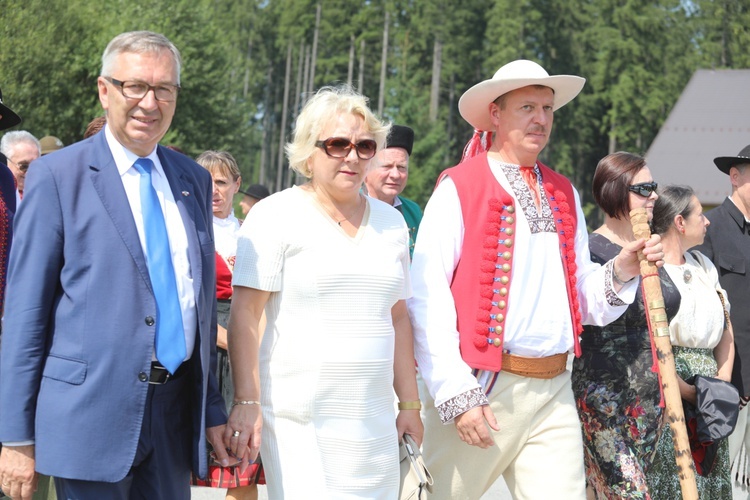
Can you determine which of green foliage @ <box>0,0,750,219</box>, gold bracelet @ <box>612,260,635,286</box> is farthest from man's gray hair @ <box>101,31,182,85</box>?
green foliage @ <box>0,0,750,219</box>

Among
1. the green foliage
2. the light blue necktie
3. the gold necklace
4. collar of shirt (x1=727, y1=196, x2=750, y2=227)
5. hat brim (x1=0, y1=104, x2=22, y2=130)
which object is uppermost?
the green foliage

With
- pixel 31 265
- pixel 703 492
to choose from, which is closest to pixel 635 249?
pixel 703 492

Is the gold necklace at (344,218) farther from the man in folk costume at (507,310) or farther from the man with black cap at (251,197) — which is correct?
the man with black cap at (251,197)

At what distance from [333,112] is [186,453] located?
136 cm

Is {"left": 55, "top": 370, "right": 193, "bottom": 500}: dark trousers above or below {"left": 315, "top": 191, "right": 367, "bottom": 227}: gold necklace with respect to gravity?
below

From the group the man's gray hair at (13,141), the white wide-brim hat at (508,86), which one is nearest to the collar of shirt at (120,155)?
the white wide-brim hat at (508,86)

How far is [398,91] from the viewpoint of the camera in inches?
1812

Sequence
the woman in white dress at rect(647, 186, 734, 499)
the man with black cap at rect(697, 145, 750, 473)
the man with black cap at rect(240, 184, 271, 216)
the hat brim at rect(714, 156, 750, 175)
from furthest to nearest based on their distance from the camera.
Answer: the man with black cap at rect(240, 184, 271, 216), the hat brim at rect(714, 156, 750, 175), the man with black cap at rect(697, 145, 750, 473), the woman in white dress at rect(647, 186, 734, 499)

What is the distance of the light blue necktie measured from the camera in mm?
3035

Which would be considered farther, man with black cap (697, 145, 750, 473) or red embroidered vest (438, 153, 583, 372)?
man with black cap (697, 145, 750, 473)

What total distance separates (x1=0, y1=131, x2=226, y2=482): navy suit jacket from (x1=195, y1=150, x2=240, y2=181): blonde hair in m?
2.91

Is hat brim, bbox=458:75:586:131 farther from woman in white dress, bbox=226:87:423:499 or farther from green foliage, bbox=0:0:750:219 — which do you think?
green foliage, bbox=0:0:750:219

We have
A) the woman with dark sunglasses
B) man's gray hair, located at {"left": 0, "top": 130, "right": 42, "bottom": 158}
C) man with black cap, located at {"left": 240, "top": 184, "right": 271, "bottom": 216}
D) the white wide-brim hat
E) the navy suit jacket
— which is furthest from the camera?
man with black cap, located at {"left": 240, "top": 184, "right": 271, "bottom": 216}

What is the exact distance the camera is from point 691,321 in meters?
5.21
